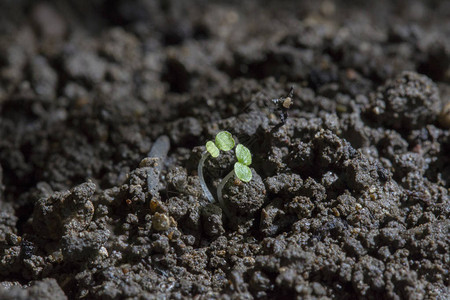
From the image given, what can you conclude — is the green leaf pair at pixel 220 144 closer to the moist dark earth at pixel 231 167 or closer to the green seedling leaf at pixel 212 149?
the green seedling leaf at pixel 212 149

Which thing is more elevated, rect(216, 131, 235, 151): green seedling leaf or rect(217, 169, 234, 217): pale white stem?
rect(216, 131, 235, 151): green seedling leaf

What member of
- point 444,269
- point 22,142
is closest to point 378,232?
point 444,269

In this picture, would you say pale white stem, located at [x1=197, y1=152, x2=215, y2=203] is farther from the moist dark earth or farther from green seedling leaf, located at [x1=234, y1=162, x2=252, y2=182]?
green seedling leaf, located at [x1=234, y1=162, x2=252, y2=182]

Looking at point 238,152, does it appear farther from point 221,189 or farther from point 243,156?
point 221,189

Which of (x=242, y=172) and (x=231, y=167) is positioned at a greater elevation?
(x=231, y=167)

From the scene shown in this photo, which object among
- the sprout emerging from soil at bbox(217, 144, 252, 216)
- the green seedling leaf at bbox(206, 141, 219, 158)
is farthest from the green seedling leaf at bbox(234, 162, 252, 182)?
the green seedling leaf at bbox(206, 141, 219, 158)

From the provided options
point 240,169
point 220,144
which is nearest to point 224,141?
point 220,144

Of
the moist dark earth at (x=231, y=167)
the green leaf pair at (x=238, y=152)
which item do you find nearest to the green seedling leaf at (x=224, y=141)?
the green leaf pair at (x=238, y=152)

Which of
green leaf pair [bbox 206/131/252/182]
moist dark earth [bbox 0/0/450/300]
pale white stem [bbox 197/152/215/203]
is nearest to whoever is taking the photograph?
moist dark earth [bbox 0/0/450/300]
